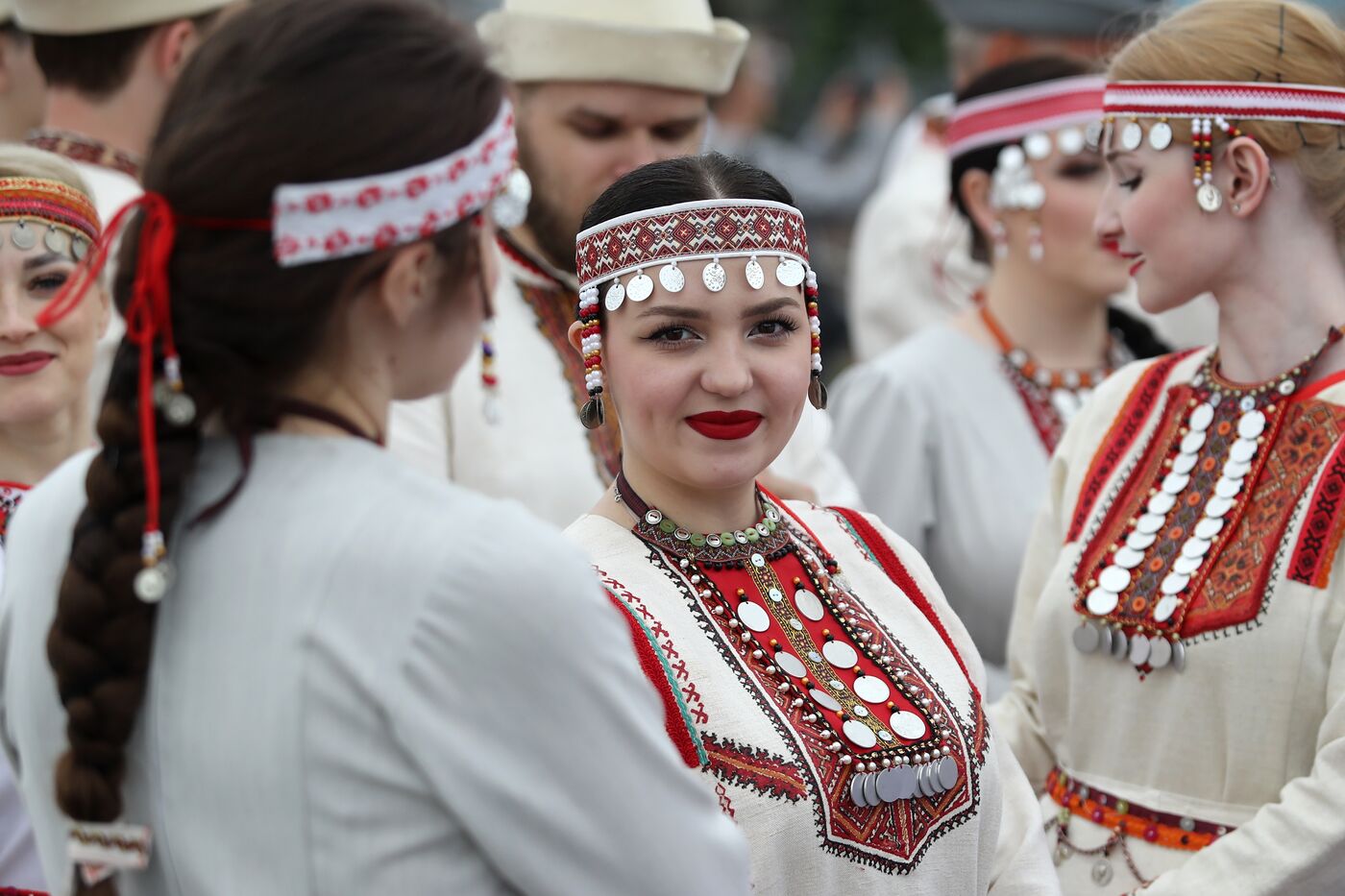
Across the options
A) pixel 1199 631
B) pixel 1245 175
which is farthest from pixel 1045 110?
pixel 1199 631

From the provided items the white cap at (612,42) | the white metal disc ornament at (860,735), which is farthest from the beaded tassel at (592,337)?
the white cap at (612,42)

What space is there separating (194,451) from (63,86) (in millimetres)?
2603

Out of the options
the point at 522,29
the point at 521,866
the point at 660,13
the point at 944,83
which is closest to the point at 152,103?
the point at 522,29

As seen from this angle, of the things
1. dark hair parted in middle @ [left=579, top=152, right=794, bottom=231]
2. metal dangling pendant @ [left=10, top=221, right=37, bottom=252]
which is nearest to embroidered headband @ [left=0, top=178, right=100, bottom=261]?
metal dangling pendant @ [left=10, top=221, right=37, bottom=252]

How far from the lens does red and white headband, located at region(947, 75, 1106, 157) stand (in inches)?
161

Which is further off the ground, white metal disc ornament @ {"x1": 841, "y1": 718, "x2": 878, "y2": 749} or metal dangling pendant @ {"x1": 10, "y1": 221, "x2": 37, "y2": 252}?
metal dangling pendant @ {"x1": 10, "y1": 221, "x2": 37, "y2": 252}

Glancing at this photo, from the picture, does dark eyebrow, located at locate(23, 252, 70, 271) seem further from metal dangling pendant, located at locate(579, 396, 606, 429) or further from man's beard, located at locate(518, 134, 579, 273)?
man's beard, located at locate(518, 134, 579, 273)

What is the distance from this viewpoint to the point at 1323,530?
98.8 inches

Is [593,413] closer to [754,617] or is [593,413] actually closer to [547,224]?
[754,617]

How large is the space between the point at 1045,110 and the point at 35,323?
2643 millimetres

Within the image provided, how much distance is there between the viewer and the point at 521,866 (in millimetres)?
1488

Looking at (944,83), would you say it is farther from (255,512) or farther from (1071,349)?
(255,512)

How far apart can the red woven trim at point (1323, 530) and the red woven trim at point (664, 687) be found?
109 cm

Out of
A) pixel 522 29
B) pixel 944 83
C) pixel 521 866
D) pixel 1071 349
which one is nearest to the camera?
pixel 521 866
